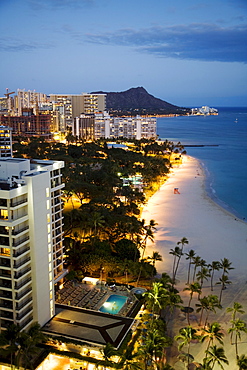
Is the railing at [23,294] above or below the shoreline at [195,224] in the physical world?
above

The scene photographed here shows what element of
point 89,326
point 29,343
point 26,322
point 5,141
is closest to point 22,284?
point 26,322

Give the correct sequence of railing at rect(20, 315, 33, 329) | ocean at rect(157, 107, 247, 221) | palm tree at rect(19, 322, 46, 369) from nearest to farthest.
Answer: palm tree at rect(19, 322, 46, 369)
railing at rect(20, 315, 33, 329)
ocean at rect(157, 107, 247, 221)

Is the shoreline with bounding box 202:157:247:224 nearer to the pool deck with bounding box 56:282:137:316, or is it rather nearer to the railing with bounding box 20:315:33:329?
the pool deck with bounding box 56:282:137:316

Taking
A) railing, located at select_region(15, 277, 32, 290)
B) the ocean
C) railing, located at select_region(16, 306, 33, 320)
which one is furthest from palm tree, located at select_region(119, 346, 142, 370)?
the ocean

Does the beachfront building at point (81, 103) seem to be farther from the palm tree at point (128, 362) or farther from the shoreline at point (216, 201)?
the palm tree at point (128, 362)

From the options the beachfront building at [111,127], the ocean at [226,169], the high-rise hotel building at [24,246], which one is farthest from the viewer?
the beachfront building at [111,127]

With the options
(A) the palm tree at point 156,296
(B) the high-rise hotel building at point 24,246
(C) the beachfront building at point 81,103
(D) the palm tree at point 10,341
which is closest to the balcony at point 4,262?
(B) the high-rise hotel building at point 24,246
